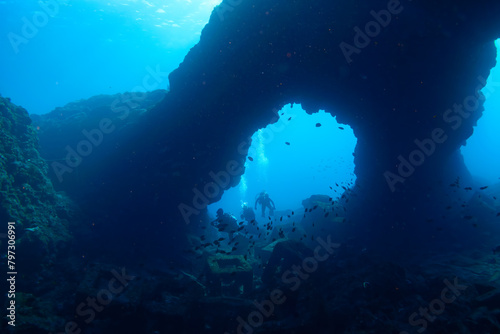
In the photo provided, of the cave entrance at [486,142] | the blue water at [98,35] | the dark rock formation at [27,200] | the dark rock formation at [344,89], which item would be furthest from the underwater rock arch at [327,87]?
the cave entrance at [486,142]

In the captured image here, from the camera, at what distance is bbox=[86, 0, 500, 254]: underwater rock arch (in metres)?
11.5

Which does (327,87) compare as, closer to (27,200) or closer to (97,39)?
(27,200)

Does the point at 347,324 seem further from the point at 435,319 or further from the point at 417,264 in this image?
the point at 417,264

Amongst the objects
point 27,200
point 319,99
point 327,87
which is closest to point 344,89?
point 327,87

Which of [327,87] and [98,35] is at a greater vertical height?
[98,35]

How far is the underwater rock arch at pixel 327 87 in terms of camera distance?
11.5 metres

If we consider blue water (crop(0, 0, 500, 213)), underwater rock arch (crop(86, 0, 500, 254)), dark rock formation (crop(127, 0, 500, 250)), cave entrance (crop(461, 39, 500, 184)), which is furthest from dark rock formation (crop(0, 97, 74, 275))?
cave entrance (crop(461, 39, 500, 184))

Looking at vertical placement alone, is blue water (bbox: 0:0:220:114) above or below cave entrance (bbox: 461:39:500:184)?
above

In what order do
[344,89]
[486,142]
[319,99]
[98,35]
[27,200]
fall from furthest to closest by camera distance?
[486,142] < [98,35] < [319,99] < [344,89] < [27,200]

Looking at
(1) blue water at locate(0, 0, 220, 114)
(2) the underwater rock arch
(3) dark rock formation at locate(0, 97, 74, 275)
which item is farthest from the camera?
(1) blue water at locate(0, 0, 220, 114)

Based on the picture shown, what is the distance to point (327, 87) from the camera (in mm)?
14594

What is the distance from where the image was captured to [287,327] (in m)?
6.37

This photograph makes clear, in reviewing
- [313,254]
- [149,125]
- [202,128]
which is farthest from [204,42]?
[313,254]

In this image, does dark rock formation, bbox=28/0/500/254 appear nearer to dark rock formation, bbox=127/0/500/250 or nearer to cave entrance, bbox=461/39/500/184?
dark rock formation, bbox=127/0/500/250
